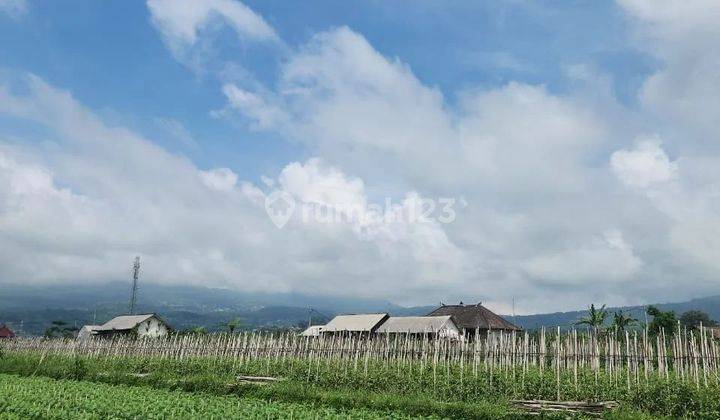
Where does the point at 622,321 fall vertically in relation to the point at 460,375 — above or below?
above

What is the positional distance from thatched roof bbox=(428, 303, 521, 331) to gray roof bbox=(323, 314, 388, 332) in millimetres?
7613

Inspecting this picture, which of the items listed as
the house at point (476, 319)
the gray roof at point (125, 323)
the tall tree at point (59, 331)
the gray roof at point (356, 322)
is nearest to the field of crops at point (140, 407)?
the gray roof at point (356, 322)

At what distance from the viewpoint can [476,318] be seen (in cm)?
4944

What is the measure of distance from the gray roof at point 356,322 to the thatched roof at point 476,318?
→ 25.0ft

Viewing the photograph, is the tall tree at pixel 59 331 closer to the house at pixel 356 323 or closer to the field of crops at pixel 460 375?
the house at pixel 356 323

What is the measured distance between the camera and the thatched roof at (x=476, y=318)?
48688 millimetres

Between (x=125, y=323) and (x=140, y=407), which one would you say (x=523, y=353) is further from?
(x=125, y=323)

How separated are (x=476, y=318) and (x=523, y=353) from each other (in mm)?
31449

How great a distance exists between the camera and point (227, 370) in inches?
982

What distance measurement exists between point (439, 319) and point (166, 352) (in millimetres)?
20687

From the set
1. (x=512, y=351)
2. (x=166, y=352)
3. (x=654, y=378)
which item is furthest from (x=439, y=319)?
(x=654, y=378)

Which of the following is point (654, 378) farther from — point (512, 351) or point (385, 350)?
point (385, 350)

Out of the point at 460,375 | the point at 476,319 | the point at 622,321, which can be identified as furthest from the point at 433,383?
the point at 476,319

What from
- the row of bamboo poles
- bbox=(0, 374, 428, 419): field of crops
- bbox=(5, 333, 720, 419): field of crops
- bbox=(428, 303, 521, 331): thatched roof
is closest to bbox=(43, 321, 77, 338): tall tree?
bbox=(428, 303, 521, 331): thatched roof
